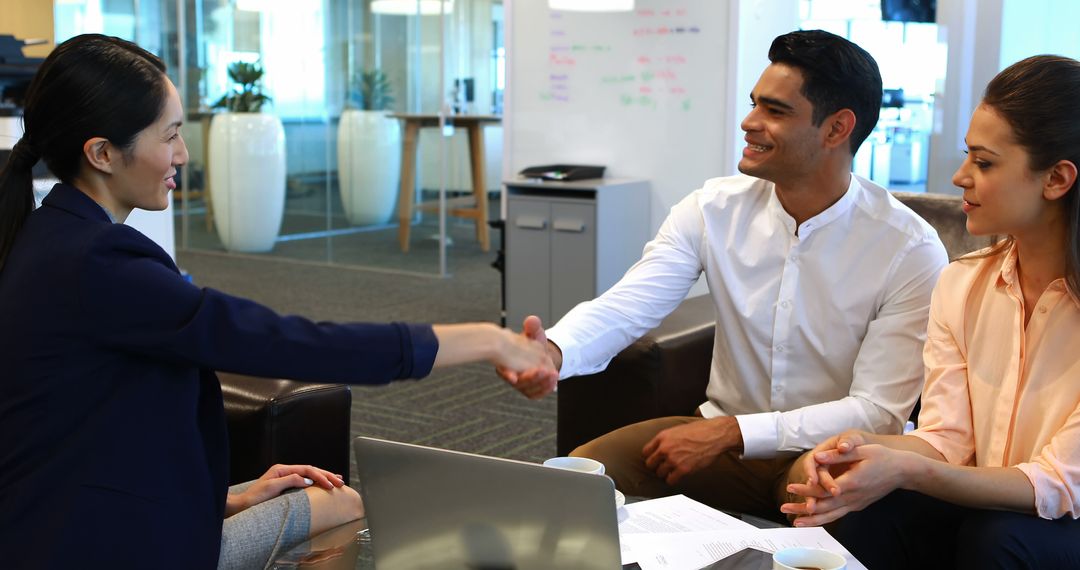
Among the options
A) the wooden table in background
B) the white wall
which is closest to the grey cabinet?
the white wall

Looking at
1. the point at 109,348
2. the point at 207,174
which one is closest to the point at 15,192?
the point at 109,348

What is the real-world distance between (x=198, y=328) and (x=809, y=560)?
0.80 meters

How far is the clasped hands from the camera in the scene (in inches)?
65.9

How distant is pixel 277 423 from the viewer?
2209mm

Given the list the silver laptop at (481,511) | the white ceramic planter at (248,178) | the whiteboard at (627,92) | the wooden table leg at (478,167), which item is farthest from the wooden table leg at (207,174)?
the silver laptop at (481,511)

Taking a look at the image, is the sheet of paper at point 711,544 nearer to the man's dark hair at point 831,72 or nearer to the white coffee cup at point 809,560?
the white coffee cup at point 809,560

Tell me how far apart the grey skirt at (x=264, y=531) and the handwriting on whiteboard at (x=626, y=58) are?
3.90 metres

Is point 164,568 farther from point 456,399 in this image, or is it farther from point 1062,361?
point 456,399

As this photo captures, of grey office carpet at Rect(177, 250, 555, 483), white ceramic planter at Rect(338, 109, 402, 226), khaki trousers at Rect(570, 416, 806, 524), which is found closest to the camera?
khaki trousers at Rect(570, 416, 806, 524)

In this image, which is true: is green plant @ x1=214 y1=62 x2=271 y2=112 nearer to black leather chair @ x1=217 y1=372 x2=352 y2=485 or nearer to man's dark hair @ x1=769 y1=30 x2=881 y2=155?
black leather chair @ x1=217 y1=372 x2=352 y2=485

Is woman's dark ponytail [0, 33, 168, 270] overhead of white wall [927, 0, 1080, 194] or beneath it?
beneath

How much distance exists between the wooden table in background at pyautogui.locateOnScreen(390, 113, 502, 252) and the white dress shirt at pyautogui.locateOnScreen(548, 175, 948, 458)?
5064 millimetres

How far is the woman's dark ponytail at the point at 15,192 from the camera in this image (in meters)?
1.48

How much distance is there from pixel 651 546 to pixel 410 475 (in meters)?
0.44
